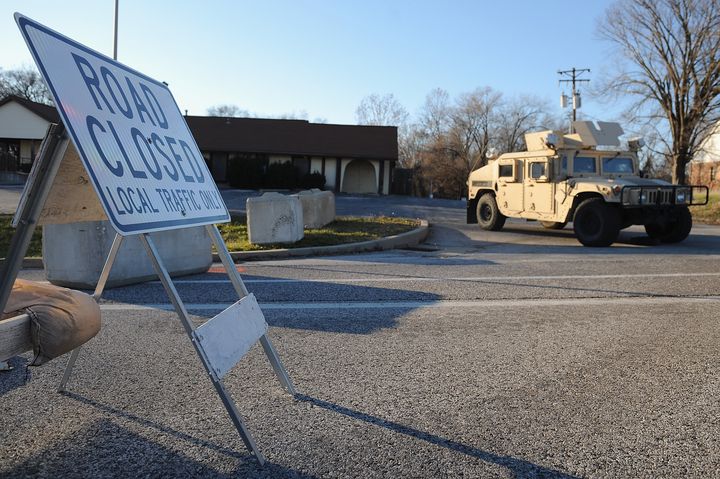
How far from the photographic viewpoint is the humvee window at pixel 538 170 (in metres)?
14.5

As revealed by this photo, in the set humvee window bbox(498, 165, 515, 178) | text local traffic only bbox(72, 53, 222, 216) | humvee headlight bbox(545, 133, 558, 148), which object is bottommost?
text local traffic only bbox(72, 53, 222, 216)

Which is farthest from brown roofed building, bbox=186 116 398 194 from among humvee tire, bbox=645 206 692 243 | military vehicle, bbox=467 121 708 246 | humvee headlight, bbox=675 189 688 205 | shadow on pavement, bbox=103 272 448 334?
shadow on pavement, bbox=103 272 448 334

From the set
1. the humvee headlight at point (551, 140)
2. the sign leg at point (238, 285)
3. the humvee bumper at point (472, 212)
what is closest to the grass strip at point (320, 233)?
the humvee bumper at point (472, 212)

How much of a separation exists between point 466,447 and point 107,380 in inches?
90.7

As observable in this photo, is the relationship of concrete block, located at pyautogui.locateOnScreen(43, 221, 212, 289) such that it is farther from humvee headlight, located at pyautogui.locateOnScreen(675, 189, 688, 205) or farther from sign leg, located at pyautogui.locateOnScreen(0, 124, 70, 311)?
humvee headlight, located at pyautogui.locateOnScreen(675, 189, 688, 205)

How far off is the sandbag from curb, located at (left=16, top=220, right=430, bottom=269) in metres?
7.30

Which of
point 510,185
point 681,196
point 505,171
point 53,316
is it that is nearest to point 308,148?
point 505,171

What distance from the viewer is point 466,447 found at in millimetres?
2840

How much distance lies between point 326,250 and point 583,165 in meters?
7.02

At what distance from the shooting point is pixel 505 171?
16125mm

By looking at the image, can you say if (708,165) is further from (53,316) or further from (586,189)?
(53,316)

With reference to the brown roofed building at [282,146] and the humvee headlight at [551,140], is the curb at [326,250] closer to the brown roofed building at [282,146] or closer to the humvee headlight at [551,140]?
the humvee headlight at [551,140]

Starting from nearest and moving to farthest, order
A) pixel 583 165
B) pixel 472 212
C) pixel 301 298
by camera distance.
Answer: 1. pixel 301 298
2. pixel 583 165
3. pixel 472 212

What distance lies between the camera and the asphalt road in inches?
107
